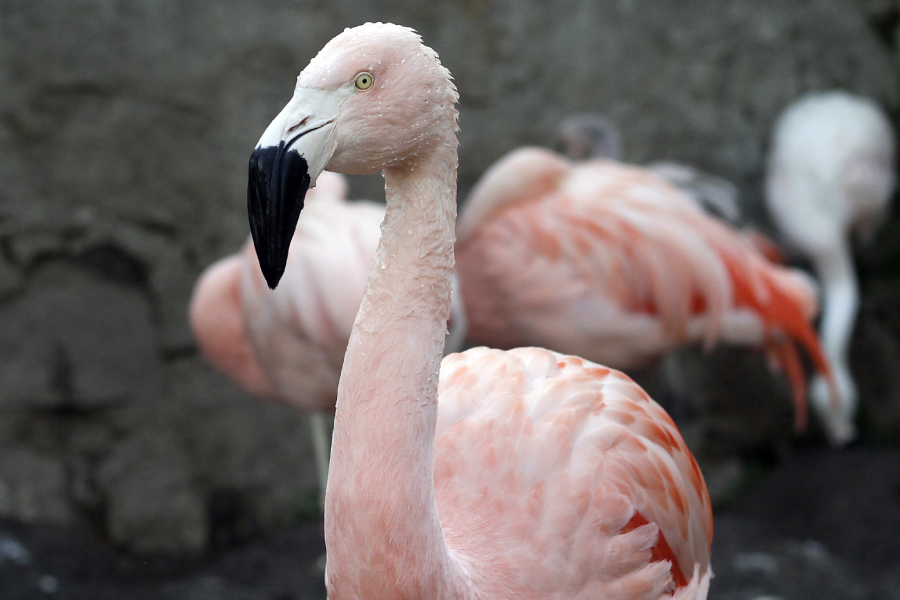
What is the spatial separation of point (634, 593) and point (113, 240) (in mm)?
2998

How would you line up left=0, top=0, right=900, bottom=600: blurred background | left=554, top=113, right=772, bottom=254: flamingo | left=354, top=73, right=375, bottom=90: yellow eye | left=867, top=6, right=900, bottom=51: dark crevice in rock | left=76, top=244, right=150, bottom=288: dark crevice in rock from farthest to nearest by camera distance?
left=867, top=6, right=900, bottom=51: dark crevice in rock → left=554, top=113, right=772, bottom=254: flamingo → left=76, top=244, right=150, bottom=288: dark crevice in rock → left=0, top=0, right=900, bottom=600: blurred background → left=354, top=73, right=375, bottom=90: yellow eye

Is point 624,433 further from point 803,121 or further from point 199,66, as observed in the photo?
point 803,121

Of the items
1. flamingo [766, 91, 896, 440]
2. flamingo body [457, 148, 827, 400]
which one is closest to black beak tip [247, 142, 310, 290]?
flamingo body [457, 148, 827, 400]

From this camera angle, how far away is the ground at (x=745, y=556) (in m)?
3.38

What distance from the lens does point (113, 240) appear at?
3.89 m

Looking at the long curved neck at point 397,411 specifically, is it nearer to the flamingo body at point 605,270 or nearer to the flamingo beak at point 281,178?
the flamingo beak at point 281,178

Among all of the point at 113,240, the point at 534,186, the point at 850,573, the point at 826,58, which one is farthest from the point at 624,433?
the point at 826,58

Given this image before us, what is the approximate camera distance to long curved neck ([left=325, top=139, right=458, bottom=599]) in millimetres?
1277

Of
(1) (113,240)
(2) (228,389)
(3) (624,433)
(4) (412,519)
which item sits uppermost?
(1) (113,240)

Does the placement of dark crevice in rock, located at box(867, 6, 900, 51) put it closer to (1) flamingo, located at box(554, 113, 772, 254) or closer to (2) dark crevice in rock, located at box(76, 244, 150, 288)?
(1) flamingo, located at box(554, 113, 772, 254)

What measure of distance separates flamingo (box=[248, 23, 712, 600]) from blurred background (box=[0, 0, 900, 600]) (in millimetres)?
2116

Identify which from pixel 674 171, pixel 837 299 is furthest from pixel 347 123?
pixel 837 299

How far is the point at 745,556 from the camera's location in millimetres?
3881

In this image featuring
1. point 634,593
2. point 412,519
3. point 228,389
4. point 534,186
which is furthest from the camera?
point 228,389
